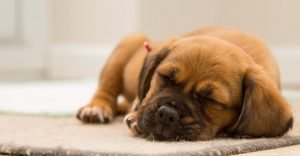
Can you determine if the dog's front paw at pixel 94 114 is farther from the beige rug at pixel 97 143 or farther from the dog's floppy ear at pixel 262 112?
the dog's floppy ear at pixel 262 112

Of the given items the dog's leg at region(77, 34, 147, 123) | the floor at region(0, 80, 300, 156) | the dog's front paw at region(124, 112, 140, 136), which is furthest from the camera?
the floor at region(0, 80, 300, 156)

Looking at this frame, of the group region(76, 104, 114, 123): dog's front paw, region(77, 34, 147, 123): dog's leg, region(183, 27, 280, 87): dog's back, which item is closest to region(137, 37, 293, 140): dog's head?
region(183, 27, 280, 87): dog's back

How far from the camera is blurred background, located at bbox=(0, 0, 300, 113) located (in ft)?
19.0

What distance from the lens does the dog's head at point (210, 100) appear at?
7.79ft

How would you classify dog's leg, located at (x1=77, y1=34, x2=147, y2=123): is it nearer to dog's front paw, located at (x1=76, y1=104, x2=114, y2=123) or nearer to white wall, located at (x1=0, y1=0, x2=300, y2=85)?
dog's front paw, located at (x1=76, y1=104, x2=114, y2=123)

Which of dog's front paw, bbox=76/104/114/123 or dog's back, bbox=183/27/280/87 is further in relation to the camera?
dog's front paw, bbox=76/104/114/123

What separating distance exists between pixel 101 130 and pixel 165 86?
0.42 m

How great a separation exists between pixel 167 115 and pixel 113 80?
120 centimetres

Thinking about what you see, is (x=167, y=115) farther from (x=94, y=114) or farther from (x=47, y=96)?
(x=47, y=96)

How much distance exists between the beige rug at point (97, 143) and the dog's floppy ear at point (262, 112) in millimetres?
63

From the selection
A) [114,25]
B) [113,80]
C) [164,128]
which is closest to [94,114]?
[113,80]

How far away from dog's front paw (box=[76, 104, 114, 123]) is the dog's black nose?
77 centimetres

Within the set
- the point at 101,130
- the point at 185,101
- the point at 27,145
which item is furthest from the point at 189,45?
the point at 27,145

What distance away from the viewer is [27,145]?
2.13 m
